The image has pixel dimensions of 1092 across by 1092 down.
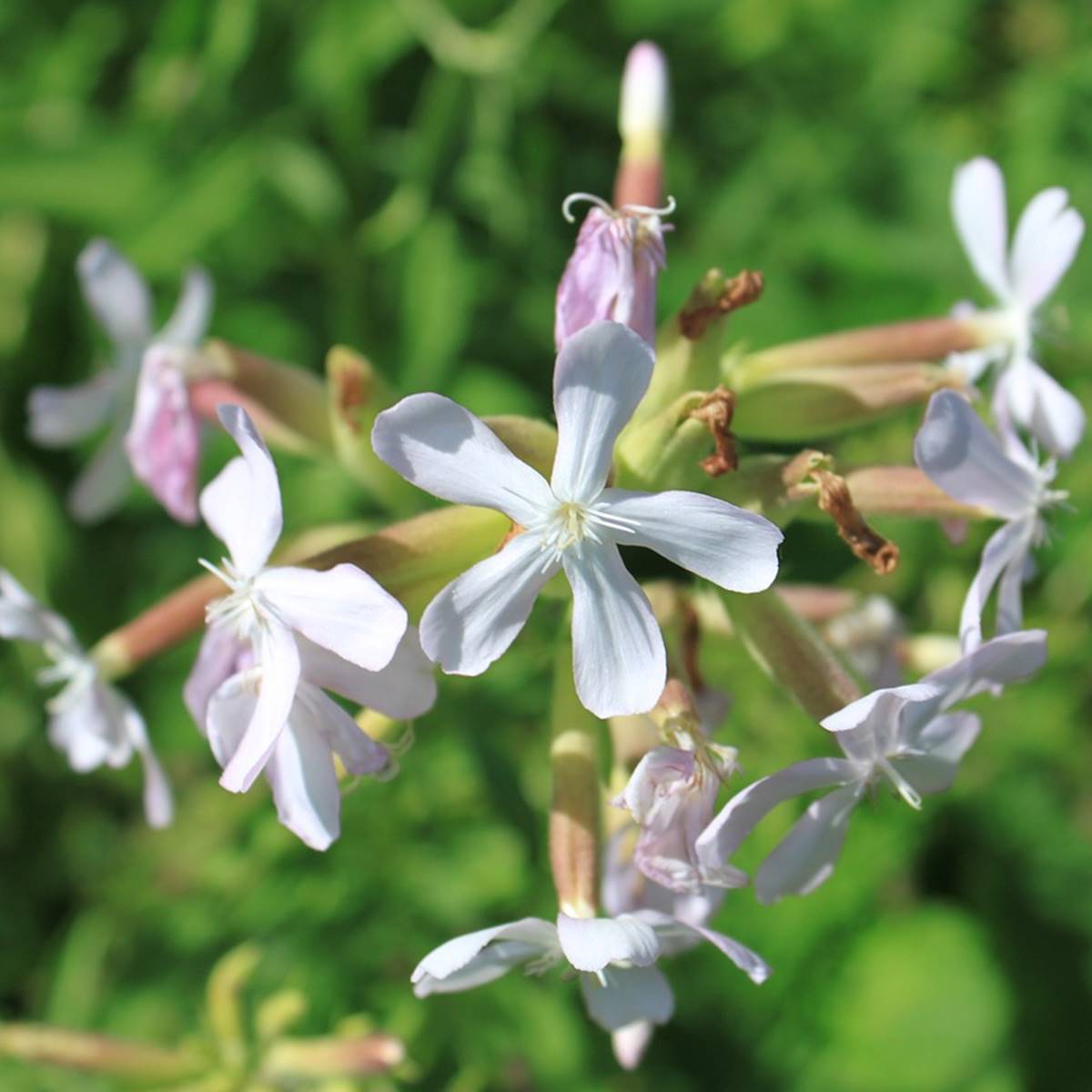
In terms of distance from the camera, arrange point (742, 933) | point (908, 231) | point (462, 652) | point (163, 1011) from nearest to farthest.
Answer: point (462, 652) < point (163, 1011) < point (742, 933) < point (908, 231)

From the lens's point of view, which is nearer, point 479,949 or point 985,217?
point 479,949

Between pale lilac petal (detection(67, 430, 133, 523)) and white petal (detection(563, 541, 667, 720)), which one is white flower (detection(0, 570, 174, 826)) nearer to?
pale lilac petal (detection(67, 430, 133, 523))

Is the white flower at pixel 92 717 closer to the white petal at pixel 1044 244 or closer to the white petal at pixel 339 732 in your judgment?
the white petal at pixel 339 732

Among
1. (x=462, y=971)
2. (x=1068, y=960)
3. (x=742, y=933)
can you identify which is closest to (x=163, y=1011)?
(x=742, y=933)

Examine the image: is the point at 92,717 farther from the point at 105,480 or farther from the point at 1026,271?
the point at 1026,271

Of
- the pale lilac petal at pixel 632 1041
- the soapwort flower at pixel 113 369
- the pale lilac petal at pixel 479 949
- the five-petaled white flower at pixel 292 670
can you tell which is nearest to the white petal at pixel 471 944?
the pale lilac petal at pixel 479 949

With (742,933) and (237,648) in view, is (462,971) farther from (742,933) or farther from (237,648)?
(742,933)

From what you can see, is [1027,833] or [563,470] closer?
[563,470]

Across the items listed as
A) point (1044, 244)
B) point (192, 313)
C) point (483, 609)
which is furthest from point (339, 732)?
point (1044, 244)
